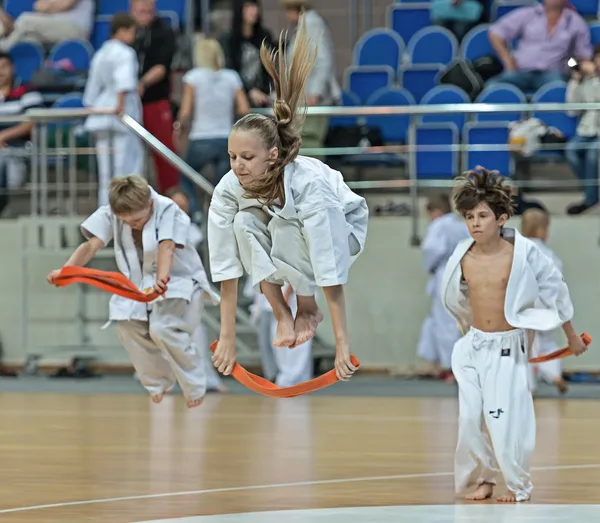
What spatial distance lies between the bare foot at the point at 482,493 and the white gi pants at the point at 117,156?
250 inches

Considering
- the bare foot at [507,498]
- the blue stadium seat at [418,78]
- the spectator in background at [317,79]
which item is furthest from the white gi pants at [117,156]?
the bare foot at [507,498]

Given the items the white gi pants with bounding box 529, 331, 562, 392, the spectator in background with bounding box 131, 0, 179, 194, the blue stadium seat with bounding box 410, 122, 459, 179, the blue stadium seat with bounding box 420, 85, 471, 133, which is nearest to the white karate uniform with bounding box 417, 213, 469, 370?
the blue stadium seat with bounding box 410, 122, 459, 179

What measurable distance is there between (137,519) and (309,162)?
5.85 feet

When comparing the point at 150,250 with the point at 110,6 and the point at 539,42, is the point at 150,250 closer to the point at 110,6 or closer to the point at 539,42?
the point at 539,42

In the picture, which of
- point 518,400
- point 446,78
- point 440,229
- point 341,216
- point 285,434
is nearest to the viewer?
point 341,216

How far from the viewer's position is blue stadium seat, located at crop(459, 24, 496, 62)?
13117 mm

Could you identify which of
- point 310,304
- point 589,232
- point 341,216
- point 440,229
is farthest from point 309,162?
point 589,232

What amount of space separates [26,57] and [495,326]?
28.4ft

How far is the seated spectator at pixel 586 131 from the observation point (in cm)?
1200

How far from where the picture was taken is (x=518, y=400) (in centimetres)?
669

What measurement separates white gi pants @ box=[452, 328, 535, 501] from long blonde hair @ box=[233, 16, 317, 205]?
1.78 meters

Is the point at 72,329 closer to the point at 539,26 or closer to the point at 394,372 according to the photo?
the point at 394,372

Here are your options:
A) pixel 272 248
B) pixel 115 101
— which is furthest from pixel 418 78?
pixel 272 248

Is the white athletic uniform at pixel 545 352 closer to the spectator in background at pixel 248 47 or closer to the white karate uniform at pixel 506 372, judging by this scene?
the spectator in background at pixel 248 47
